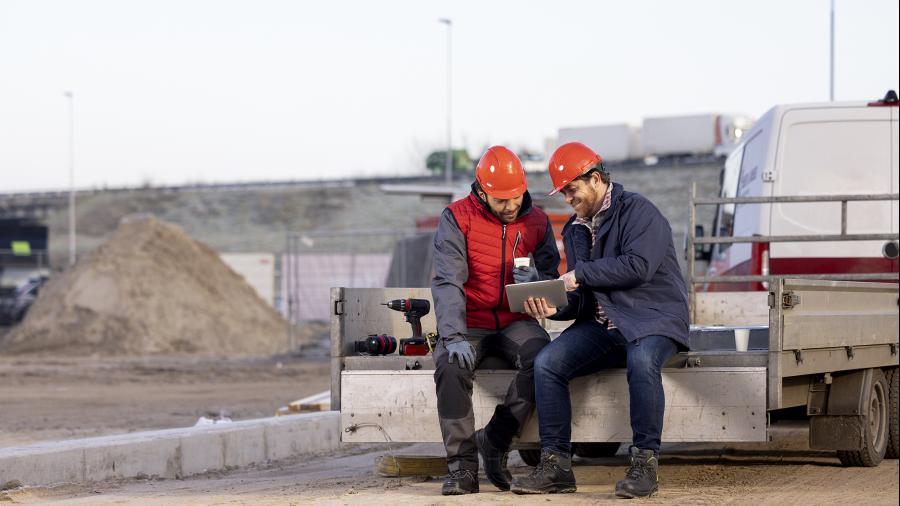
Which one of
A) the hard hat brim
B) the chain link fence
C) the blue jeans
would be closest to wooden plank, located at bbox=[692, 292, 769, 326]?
the blue jeans

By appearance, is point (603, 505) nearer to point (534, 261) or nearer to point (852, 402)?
point (534, 261)

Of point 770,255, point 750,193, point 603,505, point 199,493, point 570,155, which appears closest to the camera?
point 603,505

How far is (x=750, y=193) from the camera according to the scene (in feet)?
43.4

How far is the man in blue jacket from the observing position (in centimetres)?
740

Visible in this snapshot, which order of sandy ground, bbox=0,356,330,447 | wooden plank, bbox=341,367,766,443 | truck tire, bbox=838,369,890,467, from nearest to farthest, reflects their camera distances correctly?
wooden plank, bbox=341,367,766,443 → truck tire, bbox=838,369,890,467 → sandy ground, bbox=0,356,330,447

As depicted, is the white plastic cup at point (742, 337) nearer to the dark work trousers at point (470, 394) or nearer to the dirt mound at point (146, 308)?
the dark work trousers at point (470, 394)

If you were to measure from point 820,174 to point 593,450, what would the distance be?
3.58m

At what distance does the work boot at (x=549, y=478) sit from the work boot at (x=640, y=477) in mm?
356

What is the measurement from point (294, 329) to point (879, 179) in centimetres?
1789

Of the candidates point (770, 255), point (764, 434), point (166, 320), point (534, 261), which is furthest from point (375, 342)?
point (166, 320)

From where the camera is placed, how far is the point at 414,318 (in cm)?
837

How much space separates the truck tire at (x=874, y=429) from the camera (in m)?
9.33

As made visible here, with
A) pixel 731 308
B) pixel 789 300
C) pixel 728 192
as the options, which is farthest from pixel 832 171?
pixel 789 300

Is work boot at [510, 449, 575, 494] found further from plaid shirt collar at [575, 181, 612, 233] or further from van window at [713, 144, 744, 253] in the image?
van window at [713, 144, 744, 253]
